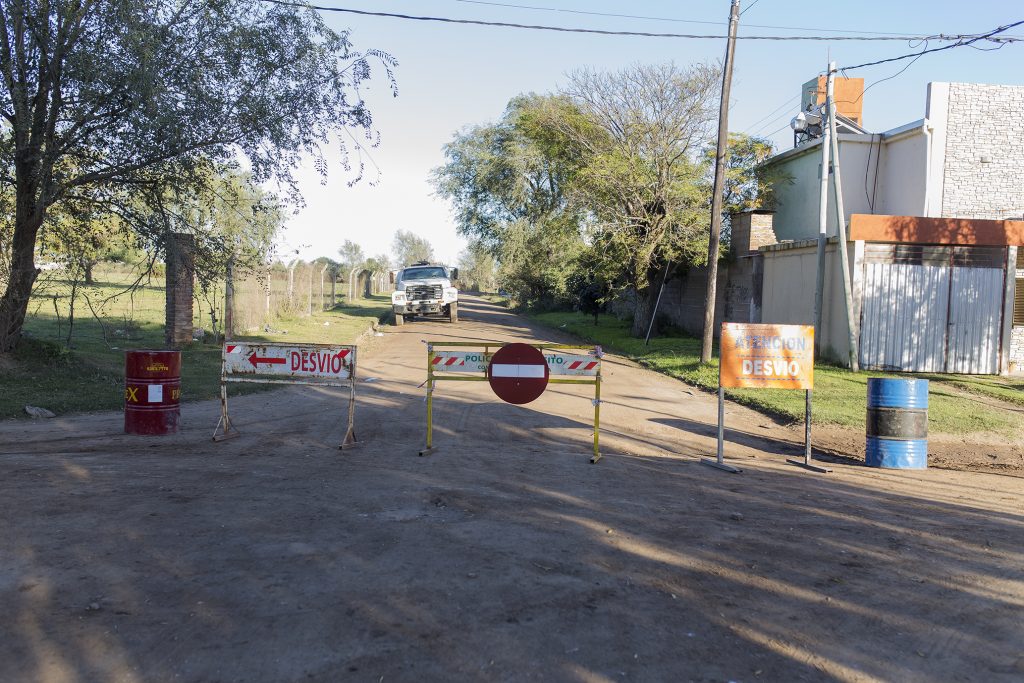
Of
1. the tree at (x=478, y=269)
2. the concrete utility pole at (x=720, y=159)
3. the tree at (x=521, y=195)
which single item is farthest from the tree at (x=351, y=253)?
the concrete utility pole at (x=720, y=159)

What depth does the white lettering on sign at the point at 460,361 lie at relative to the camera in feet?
30.7

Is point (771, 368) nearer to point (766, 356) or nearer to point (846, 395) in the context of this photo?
point (766, 356)

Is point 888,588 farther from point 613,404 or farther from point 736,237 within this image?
point 736,237

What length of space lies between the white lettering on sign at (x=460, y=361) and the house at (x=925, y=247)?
1180 cm

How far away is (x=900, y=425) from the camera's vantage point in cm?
1002

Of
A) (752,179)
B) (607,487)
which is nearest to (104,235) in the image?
(607,487)

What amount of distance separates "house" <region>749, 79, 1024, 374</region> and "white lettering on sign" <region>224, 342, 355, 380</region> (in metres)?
12.7

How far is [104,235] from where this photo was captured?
1491 cm

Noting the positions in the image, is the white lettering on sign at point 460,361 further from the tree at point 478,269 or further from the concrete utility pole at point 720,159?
the tree at point 478,269

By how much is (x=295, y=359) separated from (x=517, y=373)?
275 cm

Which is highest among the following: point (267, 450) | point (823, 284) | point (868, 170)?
point (868, 170)

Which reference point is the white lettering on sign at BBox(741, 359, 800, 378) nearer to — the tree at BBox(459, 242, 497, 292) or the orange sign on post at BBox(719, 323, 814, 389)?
the orange sign on post at BBox(719, 323, 814, 389)

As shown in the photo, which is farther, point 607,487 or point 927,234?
point 927,234

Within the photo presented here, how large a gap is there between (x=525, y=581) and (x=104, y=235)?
502 inches
